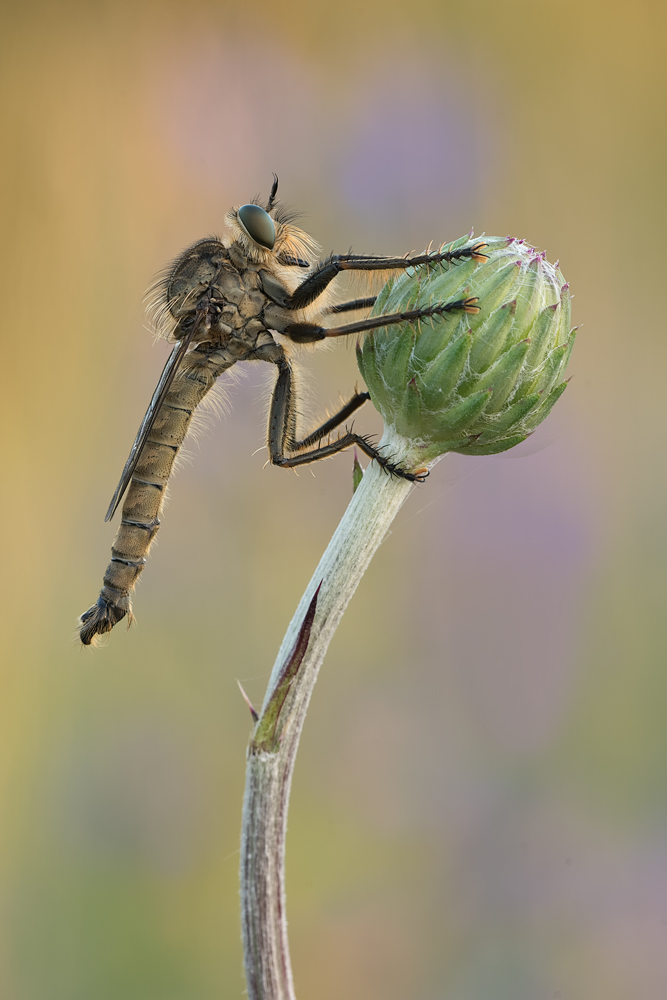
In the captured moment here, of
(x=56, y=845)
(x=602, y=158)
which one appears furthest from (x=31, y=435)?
(x=602, y=158)

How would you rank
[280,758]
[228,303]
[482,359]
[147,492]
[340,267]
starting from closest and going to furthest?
1. [280,758]
2. [482,359]
3. [340,267]
4. [147,492]
5. [228,303]

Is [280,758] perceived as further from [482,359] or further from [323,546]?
[323,546]

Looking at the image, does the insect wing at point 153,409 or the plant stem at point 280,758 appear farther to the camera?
the insect wing at point 153,409

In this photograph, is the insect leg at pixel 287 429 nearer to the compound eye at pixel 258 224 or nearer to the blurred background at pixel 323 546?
the compound eye at pixel 258 224

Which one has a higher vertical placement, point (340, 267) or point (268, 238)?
point (268, 238)

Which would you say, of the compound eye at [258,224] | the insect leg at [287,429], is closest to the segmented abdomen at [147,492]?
the insect leg at [287,429]

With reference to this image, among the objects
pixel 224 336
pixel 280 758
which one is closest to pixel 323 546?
pixel 224 336
